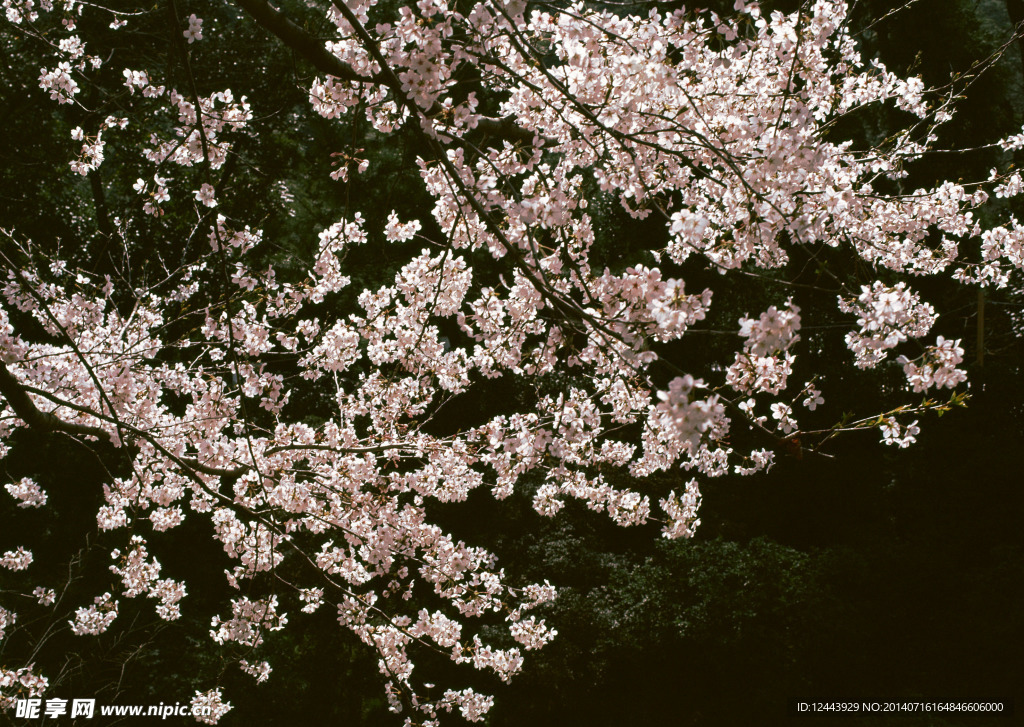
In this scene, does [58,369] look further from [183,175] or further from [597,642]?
[183,175]

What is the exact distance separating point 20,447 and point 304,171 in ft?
16.9

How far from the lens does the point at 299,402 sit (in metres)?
8.30

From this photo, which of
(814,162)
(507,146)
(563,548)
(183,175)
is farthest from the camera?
(183,175)

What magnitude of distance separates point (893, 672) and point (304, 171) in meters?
9.65

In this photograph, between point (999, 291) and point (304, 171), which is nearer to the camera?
point (999, 291)

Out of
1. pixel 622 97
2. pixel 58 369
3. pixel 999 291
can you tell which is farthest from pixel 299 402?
pixel 999 291

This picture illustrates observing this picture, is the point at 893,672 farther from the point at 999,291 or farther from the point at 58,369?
the point at 58,369

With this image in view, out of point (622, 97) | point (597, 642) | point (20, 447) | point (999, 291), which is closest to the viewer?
point (622, 97)

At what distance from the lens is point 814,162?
2521mm

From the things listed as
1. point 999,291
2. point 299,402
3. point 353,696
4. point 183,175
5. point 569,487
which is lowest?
point 353,696

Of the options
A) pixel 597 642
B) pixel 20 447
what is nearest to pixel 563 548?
pixel 597 642

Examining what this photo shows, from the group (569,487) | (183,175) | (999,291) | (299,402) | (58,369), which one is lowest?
(569,487)

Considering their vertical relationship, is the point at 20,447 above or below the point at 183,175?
Answer: below

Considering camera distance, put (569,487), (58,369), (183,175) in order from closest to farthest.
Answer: (58,369), (569,487), (183,175)
